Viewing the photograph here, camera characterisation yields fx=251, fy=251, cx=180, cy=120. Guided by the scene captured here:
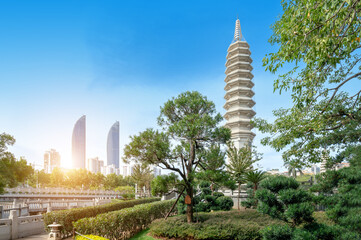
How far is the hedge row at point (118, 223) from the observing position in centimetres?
991

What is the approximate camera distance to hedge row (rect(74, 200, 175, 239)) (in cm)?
991

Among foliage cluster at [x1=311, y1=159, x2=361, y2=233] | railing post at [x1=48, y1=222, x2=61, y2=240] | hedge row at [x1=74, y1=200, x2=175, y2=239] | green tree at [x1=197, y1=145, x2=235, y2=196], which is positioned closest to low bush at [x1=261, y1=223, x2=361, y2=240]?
foliage cluster at [x1=311, y1=159, x2=361, y2=233]

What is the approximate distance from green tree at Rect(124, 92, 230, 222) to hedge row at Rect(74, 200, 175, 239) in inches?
111

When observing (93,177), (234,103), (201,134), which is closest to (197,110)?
(201,134)

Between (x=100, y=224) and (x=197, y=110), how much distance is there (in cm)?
778

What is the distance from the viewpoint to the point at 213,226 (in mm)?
11086

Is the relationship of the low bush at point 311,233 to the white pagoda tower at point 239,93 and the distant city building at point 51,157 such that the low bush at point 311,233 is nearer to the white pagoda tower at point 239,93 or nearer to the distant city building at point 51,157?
the white pagoda tower at point 239,93

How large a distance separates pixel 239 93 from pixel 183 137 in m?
33.1

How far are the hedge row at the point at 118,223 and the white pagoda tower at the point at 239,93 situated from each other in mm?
28550

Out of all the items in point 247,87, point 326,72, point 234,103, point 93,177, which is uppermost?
point 247,87

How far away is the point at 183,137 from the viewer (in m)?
13.3

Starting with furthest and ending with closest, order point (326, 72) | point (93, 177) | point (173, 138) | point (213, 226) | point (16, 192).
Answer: point (93, 177) → point (16, 192) → point (173, 138) → point (213, 226) → point (326, 72)

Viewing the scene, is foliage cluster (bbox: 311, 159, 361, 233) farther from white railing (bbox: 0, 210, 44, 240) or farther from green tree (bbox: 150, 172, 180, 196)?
white railing (bbox: 0, 210, 44, 240)

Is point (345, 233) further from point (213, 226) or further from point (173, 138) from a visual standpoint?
point (173, 138)
